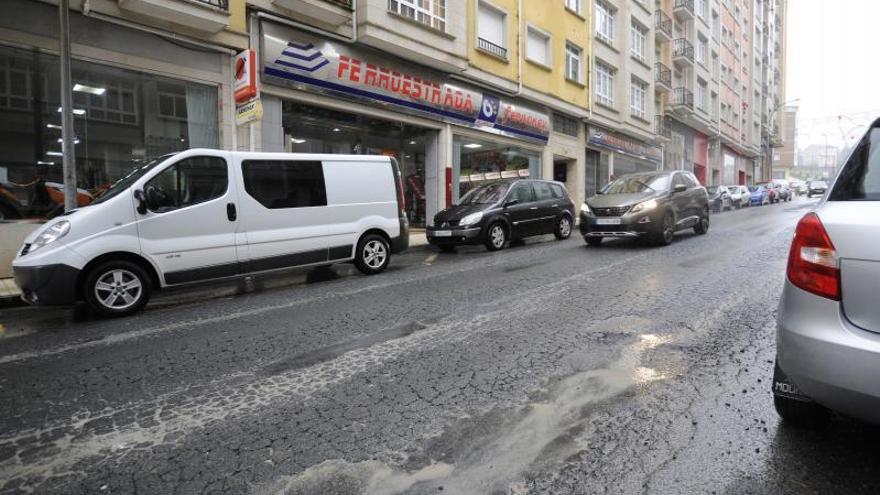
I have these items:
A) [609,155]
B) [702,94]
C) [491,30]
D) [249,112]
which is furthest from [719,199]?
[249,112]

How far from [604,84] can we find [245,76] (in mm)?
19160

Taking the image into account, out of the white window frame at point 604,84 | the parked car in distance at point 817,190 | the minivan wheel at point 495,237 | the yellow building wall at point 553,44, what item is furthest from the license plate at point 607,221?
the white window frame at point 604,84

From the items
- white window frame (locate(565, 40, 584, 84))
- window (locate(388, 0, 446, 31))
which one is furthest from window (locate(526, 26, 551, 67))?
window (locate(388, 0, 446, 31))

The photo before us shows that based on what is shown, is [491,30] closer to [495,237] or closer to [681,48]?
[495,237]

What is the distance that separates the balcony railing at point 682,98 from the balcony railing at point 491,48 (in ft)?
61.0

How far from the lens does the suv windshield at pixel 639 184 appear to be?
11273 mm

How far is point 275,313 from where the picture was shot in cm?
575

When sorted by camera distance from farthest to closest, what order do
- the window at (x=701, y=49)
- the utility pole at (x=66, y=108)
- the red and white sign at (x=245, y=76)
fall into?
the window at (x=701, y=49) < the red and white sign at (x=245, y=76) < the utility pole at (x=66, y=108)

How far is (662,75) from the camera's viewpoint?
31.1 metres

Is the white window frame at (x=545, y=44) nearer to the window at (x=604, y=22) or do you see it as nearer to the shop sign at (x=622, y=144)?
the window at (x=604, y=22)

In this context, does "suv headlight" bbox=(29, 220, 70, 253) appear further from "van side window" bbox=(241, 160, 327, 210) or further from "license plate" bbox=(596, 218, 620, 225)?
"license plate" bbox=(596, 218, 620, 225)

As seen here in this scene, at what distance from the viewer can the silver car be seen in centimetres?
204

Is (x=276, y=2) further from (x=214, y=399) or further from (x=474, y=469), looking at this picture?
(x=474, y=469)

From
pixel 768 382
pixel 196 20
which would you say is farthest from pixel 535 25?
pixel 768 382
